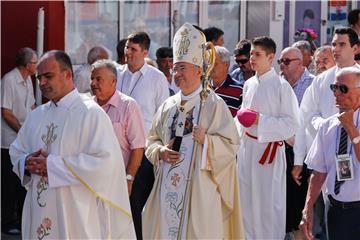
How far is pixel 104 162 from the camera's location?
5.80m

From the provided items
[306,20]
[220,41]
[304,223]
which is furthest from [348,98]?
[306,20]

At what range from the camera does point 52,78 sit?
5848 millimetres

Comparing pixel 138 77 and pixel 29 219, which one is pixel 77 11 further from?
pixel 29 219

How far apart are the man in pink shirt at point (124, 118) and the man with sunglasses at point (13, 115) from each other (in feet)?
6.85

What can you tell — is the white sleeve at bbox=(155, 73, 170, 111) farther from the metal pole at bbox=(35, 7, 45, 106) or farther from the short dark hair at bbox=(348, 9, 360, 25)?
the short dark hair at bbox=(348, 9, 360, 25)

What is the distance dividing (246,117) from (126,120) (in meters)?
1.32

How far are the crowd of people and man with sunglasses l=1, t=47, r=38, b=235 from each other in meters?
0.01

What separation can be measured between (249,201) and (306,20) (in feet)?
18.7

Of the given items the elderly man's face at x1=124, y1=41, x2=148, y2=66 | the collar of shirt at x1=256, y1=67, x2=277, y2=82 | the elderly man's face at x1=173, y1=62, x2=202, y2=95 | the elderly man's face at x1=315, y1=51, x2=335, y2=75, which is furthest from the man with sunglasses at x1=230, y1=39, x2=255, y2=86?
the elderly man's face at x1=173, y1=62, x2=202, y2=95

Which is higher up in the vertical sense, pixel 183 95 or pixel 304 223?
pixel 183 95

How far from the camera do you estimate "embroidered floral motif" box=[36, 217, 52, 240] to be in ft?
19.2

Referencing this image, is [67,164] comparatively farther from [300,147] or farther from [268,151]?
[300,147]

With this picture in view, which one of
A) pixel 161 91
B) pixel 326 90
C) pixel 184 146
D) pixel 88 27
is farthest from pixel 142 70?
pixel 88 27

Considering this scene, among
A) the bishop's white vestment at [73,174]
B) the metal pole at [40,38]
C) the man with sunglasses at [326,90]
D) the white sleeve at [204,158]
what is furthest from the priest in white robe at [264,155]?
the bishop's white vestment at [73,174]
